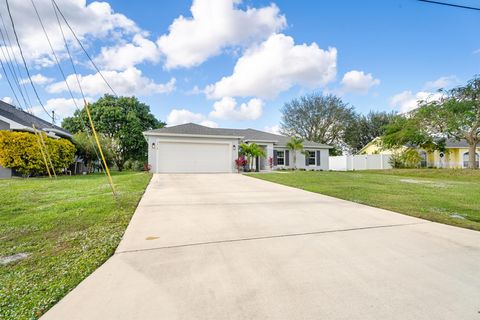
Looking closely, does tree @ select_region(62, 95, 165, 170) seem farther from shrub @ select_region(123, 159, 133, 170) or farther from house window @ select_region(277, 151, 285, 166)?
house window @ select_region(277, 151, 285, 166)

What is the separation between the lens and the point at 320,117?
33.8 metres

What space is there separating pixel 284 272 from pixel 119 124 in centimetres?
2594

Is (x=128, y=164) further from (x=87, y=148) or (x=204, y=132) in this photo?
(x=204, y=132)

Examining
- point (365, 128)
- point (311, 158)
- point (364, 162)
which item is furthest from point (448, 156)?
point (311, 158)

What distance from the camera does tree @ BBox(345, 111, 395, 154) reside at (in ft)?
116

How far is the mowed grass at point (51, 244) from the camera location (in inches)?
85.3

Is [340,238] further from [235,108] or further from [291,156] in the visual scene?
[235,108]

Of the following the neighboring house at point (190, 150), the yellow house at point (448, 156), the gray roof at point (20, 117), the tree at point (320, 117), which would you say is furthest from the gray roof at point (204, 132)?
the yellow house at point (448, 156)

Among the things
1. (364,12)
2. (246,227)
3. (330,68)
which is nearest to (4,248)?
(246,227)

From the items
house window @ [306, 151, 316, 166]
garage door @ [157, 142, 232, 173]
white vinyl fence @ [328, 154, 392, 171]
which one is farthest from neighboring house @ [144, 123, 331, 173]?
white vinyl fence @ [328, 154, 392, 171]

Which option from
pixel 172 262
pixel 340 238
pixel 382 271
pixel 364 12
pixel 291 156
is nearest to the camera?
pixel 382 271

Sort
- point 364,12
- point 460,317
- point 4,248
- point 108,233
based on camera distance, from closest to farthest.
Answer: point 460,317 → point 4,248 → point 108,233 → point 364,12

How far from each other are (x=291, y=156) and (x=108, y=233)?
19.6 metres

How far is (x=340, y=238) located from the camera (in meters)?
3.61
